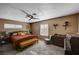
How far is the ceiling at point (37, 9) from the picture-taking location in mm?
1753

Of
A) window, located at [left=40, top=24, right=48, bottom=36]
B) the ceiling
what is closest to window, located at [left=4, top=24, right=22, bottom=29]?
the ceiling

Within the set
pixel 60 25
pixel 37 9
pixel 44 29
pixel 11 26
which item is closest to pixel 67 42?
pixel 60 25

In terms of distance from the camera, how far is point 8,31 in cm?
180

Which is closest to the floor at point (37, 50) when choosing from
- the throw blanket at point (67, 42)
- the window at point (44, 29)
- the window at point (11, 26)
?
the throw blanket at point (67, 42)

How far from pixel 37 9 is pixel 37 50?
0.90 metres

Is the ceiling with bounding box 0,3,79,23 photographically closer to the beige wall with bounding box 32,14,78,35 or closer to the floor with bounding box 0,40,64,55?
the beige wall with bounding box 32,14,78,35

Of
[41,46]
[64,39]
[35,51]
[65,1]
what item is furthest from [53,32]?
[65,1]

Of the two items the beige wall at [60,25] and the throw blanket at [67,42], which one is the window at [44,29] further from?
the throw blanket at [67,42]

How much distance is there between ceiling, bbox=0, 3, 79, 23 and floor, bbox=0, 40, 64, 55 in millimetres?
641

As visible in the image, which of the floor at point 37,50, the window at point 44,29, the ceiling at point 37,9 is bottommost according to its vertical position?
the floor at point 37,50

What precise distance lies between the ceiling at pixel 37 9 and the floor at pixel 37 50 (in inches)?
25.2

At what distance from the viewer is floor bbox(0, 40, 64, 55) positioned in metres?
1.79
